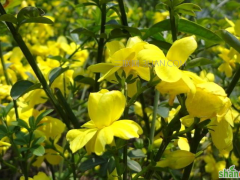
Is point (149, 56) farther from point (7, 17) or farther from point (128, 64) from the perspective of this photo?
point (7, 17)

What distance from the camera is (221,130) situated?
73cm

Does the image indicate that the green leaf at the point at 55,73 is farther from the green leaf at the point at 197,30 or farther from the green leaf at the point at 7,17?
the green leaf at the point at 197,30

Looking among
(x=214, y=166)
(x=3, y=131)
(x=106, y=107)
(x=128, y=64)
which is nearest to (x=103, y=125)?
(x=106, y=107)

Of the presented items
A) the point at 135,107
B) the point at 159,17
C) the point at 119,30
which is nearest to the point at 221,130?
the point at 119,30

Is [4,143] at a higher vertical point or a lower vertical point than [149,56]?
lower

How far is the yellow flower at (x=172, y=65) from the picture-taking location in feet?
2.06

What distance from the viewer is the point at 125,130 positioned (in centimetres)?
62

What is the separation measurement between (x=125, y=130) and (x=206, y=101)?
18 centimetres

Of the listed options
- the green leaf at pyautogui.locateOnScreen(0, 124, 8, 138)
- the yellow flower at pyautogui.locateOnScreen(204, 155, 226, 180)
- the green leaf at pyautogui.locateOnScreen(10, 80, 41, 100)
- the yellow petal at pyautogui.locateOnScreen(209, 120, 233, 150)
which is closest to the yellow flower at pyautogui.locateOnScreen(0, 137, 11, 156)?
the green leaf at pyautogui.locateOnScreen(0, 124, 8, 138)

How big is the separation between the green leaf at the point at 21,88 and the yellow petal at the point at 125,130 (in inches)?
12.3

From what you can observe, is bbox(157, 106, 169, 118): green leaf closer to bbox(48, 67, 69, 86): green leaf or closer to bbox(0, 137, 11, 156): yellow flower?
bbox(48, 67, 69, 86): green leaf

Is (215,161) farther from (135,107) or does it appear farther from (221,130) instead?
(221,130)

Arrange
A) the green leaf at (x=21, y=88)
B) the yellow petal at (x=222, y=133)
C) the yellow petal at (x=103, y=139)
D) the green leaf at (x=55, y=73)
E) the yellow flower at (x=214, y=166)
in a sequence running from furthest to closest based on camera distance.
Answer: the yellow flower at (x=214, y=166) < the green leaf at (x=55, y=73) < the green leaf at (x=21, y=88) < the yellow petal at (x=222, y=133) < the yellow petal at (x=103, y=139)

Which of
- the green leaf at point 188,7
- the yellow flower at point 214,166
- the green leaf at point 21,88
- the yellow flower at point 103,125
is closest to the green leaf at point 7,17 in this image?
the green leaf at point 21,88
